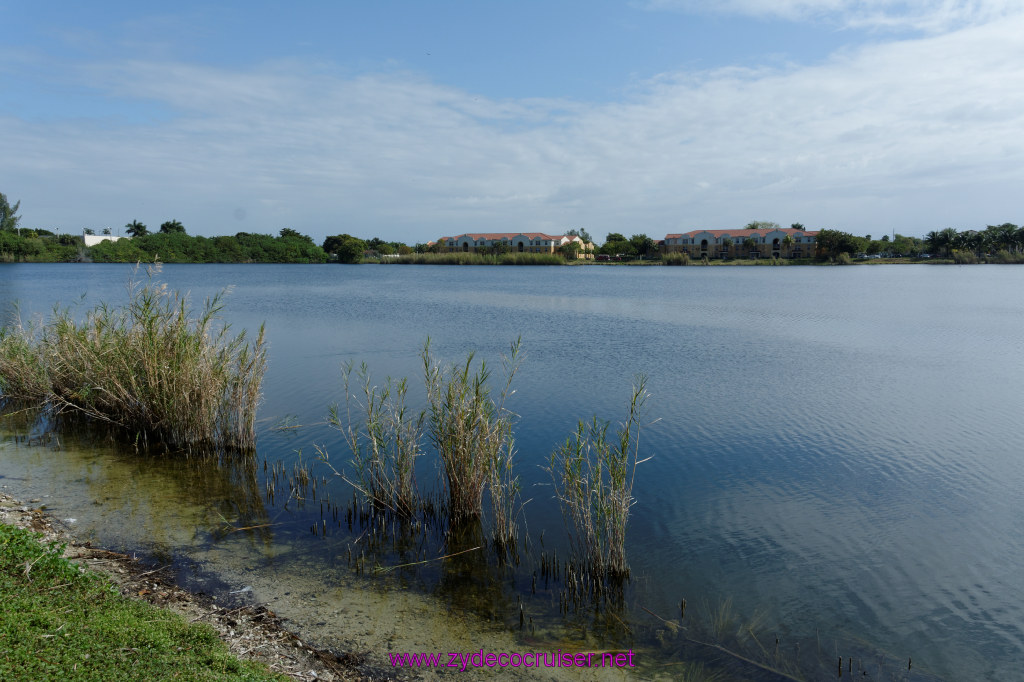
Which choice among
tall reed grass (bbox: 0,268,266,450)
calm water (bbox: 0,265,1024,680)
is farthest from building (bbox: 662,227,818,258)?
tall reed grass (bbox: 0,268,266,450)

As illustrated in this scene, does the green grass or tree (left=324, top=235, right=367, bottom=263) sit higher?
tree (left=324, top=235, right=367, bottom=263)

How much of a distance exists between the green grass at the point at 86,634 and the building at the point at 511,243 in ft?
420

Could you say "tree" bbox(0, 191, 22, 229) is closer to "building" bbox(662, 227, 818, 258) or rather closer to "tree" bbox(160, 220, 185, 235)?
"tree" bbox(160, 220, 185, 235)

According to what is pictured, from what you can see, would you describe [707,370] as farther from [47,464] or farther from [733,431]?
[47,464]

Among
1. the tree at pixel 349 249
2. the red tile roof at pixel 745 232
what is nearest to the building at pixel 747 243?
the red tile roof at pixel 745 232

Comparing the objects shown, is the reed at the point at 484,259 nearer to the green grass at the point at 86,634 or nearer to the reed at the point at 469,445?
the reed at the point at 469,445

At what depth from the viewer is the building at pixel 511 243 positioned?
445 feet

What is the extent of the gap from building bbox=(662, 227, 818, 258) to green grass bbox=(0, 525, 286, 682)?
134 meters

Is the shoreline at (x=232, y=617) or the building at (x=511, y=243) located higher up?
the building at (x=511, y=243)

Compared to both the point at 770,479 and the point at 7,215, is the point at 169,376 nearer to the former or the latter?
the point at 770,479

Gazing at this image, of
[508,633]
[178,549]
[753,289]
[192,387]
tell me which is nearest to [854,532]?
[508,633]

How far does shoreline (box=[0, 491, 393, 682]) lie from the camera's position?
5.29 metres

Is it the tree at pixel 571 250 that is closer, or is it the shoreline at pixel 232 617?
the shoreline at pixel 232 617

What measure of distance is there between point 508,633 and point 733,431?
848 centimetres
